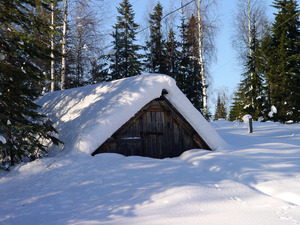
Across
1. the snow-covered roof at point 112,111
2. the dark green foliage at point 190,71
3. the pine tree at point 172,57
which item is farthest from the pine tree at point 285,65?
the snow-covered roof at point 112,111

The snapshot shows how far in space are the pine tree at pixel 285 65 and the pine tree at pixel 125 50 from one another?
11.9 meters

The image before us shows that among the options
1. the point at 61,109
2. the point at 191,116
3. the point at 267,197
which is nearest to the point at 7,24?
the point at 61,109

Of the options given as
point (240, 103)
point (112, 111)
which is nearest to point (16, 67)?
point (112, 111)

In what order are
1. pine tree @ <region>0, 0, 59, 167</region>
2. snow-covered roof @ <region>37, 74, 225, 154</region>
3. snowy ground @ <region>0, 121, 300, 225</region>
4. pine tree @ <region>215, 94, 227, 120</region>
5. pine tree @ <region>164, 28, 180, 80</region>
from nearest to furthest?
snowy ground @ <region>0, 121, 300, 225</region>, pine tree @ <region>0, 0, 59, 167</region>, snow-covered roof @ <region>37, 74, 225, 154</region>, pine tree @ <region>164, 28, 180, 80</region>, pine tree @ <region>215, 94, 227, 120</region>

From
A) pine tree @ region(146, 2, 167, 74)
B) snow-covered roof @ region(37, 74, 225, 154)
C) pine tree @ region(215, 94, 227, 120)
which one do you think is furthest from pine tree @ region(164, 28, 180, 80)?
pine tree @ region(215, 94, 227, 120)

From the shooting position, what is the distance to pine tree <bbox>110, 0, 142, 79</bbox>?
Answer: 2319 centimetres

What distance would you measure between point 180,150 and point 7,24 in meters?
6.27

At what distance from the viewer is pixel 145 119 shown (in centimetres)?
831

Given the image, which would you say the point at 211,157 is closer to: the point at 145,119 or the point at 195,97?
the point at 145,119

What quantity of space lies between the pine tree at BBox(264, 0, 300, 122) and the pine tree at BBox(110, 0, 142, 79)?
39.1 feet

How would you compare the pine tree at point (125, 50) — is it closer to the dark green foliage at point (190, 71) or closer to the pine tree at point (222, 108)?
the dark green foliage at point (190, 71)

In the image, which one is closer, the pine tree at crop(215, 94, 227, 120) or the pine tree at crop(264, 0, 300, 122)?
Result: the pine tree at crop(264, 0, 300, 122)

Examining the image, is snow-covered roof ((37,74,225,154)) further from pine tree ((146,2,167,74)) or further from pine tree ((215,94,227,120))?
pine tree ((215,94,227,120))

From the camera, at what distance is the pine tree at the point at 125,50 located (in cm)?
2319
